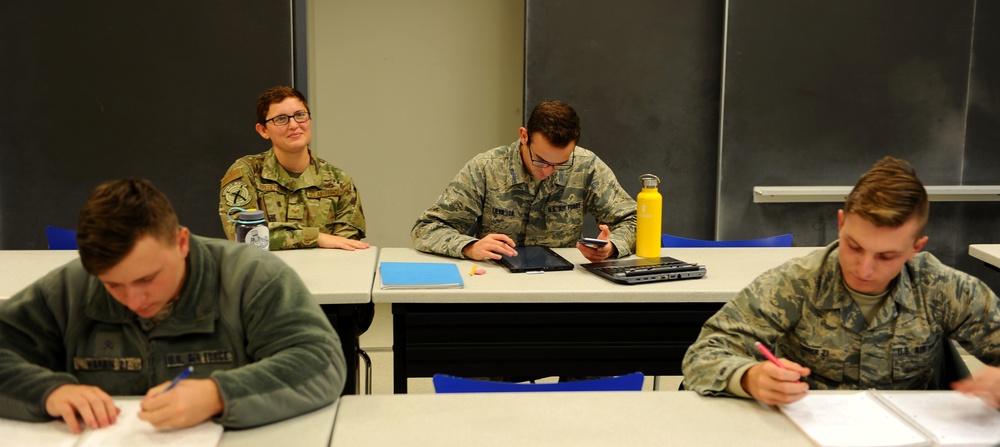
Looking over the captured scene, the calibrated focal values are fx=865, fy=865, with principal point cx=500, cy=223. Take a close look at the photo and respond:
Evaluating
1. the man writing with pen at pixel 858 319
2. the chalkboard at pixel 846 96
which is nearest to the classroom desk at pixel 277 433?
the man writing with pen at pixel 858 319

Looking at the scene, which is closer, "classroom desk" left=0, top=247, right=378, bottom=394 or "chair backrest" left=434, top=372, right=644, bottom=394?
"chair backrest" left=434, top=372, right=644, bottom=394

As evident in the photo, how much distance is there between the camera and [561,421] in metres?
1.54

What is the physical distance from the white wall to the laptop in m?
2.24

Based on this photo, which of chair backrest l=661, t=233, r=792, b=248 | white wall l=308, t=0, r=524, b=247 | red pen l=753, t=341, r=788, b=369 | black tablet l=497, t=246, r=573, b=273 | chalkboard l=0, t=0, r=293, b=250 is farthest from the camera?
white wall l=308, t=0, r=524, b=247

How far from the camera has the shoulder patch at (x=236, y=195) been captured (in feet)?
10.1

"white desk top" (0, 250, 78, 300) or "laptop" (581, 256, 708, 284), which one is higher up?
"laptop" (581, 256, 708, 284)

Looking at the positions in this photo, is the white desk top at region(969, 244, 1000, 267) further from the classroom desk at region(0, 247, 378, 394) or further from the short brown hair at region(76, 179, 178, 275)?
the short brown hair at region(76, 179, 178, 275)

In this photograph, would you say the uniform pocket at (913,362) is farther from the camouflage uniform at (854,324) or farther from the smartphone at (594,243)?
the smartphone at (594,243)

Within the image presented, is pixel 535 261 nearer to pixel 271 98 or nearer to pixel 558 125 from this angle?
pixel 558 125

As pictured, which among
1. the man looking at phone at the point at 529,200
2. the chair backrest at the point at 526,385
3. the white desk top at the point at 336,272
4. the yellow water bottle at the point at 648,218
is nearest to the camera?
the chair backrest at the point at 526,385

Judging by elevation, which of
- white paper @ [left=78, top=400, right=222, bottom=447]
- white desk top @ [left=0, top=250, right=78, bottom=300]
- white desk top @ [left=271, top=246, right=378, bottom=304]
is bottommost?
white paper @ [left=78, top=400, right=222, bottom=447]

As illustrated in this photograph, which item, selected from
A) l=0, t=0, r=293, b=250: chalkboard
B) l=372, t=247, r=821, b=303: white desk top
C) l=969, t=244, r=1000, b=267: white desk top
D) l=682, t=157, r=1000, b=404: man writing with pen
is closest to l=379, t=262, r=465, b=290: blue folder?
l=372, t=247, r=821, b=303: white desk top

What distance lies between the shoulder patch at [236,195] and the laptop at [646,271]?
4.13 feet

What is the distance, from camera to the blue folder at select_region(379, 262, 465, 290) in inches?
95.8
